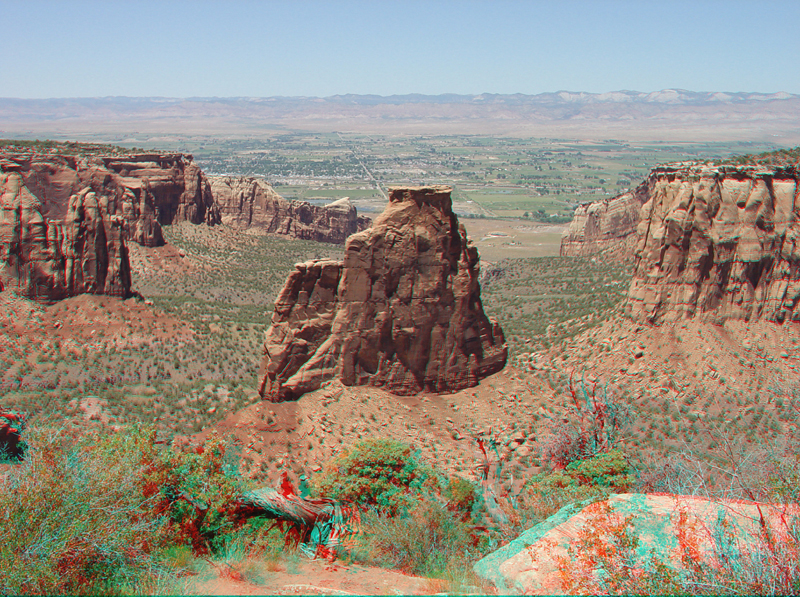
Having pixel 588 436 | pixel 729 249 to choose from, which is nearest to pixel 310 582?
pixel 588 436

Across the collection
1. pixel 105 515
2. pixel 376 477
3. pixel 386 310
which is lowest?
pixel 376 477

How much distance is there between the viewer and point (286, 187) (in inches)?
7200

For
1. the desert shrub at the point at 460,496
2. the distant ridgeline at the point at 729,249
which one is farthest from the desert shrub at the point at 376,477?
the distant ridgeline at the point at 729,249

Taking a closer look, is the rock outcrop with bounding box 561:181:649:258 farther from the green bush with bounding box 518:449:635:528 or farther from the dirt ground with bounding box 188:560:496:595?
the dirt ground with bounding box 188:560:496:595

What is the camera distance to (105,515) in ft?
44.6

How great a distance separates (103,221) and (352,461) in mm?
29511

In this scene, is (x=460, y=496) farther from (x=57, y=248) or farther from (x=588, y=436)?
(x=57, y=248)

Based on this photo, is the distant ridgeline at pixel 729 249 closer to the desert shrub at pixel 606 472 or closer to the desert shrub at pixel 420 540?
the desert shrub at pixel 606 472

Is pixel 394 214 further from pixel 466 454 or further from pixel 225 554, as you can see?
pixel 225 554

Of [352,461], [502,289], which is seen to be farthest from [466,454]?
[502,289]

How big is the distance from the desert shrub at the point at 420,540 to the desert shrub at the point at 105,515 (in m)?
3.84

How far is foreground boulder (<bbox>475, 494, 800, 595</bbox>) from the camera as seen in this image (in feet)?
36.9

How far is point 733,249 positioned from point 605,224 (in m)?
Result: 37.8

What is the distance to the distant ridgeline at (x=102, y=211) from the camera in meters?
39.8
